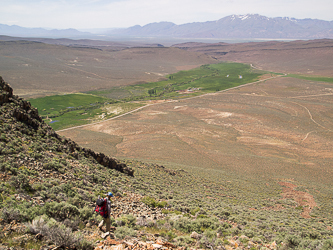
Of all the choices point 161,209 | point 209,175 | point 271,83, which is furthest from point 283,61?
point 161,209

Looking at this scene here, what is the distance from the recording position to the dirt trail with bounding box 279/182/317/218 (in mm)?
16906

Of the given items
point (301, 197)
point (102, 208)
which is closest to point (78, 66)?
point (301, 197)

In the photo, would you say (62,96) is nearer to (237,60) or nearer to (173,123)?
(173,123)

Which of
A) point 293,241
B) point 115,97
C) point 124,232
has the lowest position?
point 115,97

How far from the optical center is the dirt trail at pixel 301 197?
1691cm

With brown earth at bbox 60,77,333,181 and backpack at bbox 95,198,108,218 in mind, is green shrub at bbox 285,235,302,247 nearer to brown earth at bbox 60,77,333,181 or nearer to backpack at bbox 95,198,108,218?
backpack at bbox 95,198,108,218

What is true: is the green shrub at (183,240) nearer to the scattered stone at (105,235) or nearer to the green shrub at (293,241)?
the scattered stone at (105,235)

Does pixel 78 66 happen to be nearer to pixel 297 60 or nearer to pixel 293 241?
pixel 297 60

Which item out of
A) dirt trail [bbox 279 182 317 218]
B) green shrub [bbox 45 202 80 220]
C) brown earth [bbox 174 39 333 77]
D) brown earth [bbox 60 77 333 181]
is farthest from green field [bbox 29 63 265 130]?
green shrub [bbox 45 202 80 220]

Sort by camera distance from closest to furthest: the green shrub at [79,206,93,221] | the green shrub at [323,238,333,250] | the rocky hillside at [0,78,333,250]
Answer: the rocky hillside at [0,78,333,250]
the green shrub at [79,206,93,221]
the green shrub at [323,238,333,250]

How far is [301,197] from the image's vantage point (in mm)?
20078

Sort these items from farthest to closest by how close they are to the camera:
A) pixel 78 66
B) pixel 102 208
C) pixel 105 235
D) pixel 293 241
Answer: pixel 78 66 → pixel 293 241 → pixel 102 208 → pixel 105 235

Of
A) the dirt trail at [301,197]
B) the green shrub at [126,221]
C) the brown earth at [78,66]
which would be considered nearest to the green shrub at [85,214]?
the green shrub at [126,221]

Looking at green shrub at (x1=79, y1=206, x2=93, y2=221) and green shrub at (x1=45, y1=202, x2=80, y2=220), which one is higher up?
green shrub at (x1=45, y1=202, x2=80, y2=220)
